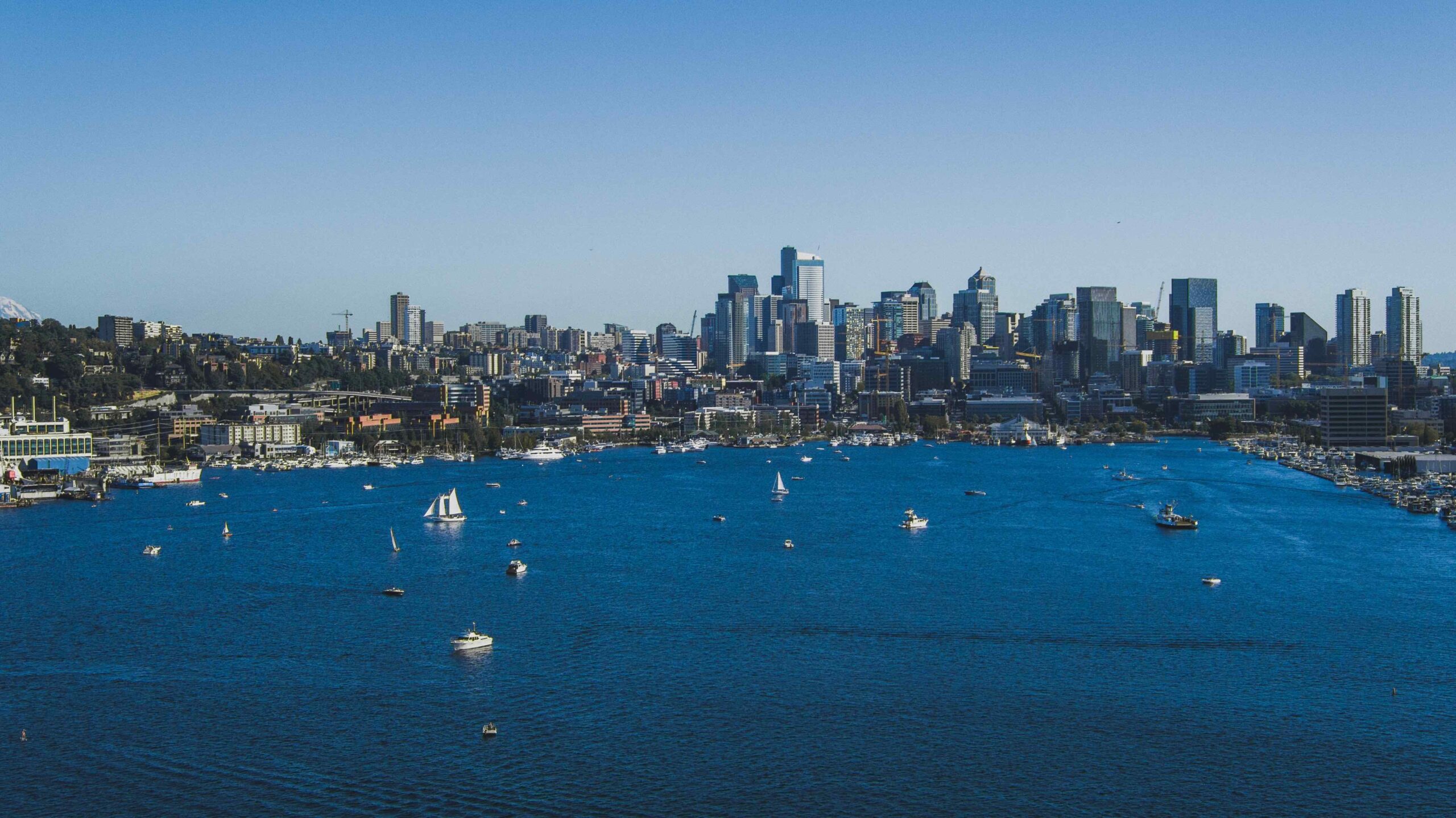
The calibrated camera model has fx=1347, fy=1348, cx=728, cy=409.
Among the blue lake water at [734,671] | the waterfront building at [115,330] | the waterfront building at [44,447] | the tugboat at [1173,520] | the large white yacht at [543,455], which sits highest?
the waterfront building at [115,330]

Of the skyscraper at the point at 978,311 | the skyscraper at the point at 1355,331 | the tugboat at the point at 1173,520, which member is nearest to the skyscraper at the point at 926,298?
the skyscraper at the point at 978,311

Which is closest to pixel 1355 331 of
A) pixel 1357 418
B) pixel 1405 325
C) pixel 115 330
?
pixel 1405 325

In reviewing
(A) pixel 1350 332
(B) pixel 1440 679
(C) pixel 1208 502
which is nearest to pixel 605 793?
(B) pixel 1440 679

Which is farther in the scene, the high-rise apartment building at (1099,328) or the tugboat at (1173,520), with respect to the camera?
the high-rise apartment building at (1099,328)

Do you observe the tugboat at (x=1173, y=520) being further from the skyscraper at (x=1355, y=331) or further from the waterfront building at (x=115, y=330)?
the skyscraper at (x=1355, y=331)

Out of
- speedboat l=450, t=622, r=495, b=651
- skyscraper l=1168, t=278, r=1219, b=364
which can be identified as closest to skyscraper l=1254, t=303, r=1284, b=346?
skyscraper l=1168, t=278, r=1219, b=364

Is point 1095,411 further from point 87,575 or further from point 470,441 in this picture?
point 87,575

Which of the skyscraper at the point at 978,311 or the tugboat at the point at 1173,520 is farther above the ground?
the skyscraper at the point at 978,311
